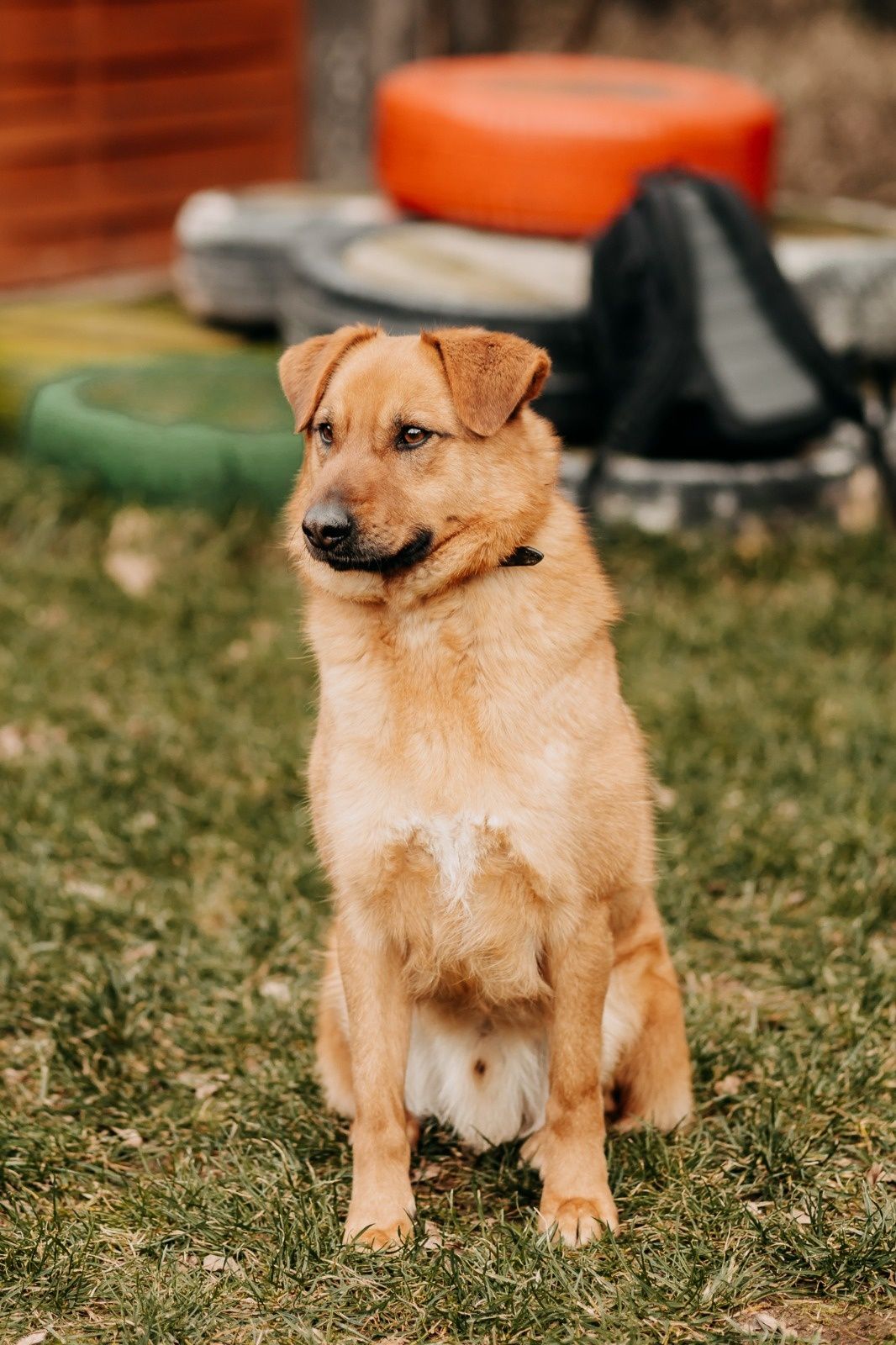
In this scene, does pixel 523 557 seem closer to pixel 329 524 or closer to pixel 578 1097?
pixel 329 524

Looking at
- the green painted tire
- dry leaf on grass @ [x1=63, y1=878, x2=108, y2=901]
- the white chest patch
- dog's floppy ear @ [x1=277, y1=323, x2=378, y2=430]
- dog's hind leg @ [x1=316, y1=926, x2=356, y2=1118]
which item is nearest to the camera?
the white chest patch

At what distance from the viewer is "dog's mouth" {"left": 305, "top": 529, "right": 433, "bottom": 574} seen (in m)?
3.06

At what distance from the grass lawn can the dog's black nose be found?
1.34 m

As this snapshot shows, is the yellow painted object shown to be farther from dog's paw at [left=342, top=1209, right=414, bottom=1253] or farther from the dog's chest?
dog's paw at [left=342, top=1209, right=414, bottom=1253]

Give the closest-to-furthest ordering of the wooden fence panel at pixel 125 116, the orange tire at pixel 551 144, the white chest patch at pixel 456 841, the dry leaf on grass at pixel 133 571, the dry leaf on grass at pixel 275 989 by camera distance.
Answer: the white chest patch at pixel 456 841 → the dry leaf on grass at pixel 275 989 → the dry leaf on grass at pixel 133 571 → the orange tire at pixel 551 144 → the wooden fence panel at pixel 125 116

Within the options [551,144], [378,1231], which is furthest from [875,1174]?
[551,144]

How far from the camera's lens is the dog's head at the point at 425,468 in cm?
309

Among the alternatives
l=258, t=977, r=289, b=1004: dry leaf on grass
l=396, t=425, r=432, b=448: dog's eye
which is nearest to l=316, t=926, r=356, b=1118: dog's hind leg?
l=258, t=977, r=289, b=1004: dry leaf on grass

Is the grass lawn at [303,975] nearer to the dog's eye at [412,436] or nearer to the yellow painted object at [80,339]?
the yellow painted object at [80,339]

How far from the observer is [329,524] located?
9.98ft

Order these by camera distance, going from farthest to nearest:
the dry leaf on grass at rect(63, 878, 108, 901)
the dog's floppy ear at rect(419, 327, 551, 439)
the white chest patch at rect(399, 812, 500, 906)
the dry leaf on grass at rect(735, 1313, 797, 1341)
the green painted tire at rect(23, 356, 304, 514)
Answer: the green painted tire at rect(23, 356, 304, 514) → the dry leaf on grass at rect(63, 878, 108, 901) → the dog's floppy ear at rect(419, 327, 551, 439) → the white chest patch at rect(399, 812, 500, 906) → the dry leaf on grass at rect(735, 1313, 797, 1341)

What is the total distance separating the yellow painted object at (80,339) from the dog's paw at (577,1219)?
5710 mm

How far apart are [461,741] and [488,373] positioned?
28.4 inches

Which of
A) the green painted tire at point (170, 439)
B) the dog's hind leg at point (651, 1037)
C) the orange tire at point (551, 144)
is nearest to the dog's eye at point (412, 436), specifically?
the dog's hind leg at point (651, 1037)
